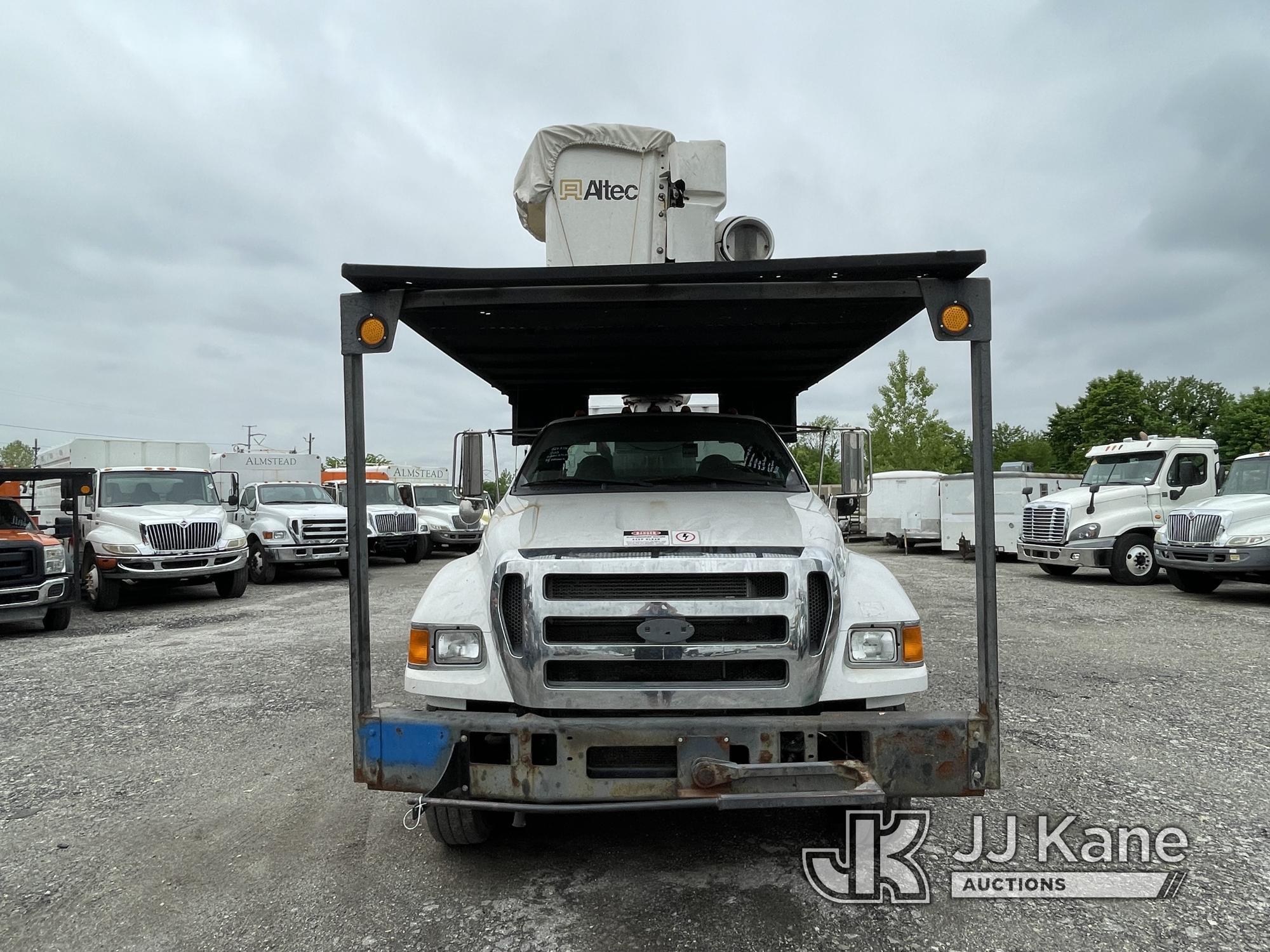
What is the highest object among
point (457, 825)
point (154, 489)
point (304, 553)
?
point (154, 489)

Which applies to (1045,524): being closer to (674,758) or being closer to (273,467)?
(674,758)

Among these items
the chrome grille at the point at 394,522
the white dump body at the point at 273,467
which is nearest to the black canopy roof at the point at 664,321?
the chrome grille at the point at 394,522

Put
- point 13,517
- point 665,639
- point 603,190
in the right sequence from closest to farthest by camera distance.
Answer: point 665,639, point 603,190, point 13,517

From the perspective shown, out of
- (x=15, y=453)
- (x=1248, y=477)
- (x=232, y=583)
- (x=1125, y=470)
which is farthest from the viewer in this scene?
(x=15, y=453)

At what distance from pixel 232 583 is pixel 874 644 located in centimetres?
1262

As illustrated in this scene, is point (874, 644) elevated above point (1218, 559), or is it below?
above

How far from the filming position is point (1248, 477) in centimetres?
1236

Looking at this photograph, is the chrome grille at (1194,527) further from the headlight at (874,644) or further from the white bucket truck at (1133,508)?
the headlight at (874,644)

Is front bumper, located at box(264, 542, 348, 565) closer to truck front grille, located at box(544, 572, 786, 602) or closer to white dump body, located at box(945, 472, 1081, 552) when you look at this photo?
truck front grille, located at box(544, 572, 786, 602)

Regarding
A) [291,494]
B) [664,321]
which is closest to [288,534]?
[291,494]

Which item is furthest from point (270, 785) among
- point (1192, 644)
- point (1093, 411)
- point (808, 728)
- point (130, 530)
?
point (1093, 411)

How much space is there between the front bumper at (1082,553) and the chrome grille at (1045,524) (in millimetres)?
144

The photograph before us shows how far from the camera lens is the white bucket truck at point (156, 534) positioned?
1215 centimetres

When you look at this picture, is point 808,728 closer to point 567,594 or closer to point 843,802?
point 843,802
